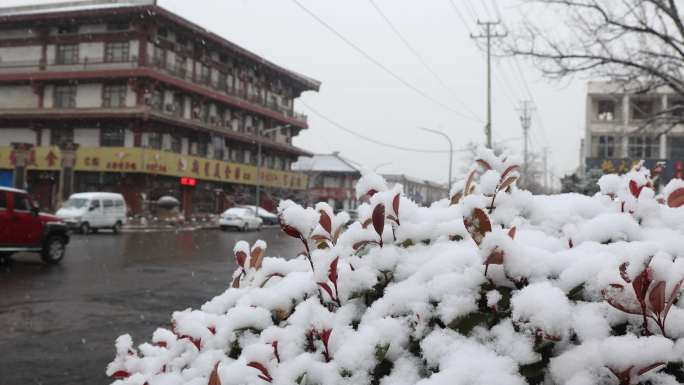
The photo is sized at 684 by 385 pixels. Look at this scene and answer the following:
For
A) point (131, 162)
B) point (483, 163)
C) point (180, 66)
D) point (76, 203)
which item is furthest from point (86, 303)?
point (180, 66)

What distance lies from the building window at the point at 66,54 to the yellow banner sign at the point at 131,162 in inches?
242

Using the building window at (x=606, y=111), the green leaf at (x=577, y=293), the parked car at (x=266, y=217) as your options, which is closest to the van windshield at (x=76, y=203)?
the parked car at (x=266, y=217)

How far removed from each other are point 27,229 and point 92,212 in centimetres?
1181

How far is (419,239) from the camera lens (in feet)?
5.51

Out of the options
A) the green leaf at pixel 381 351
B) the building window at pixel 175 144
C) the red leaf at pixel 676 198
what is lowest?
the green leaf at pixel 381 351

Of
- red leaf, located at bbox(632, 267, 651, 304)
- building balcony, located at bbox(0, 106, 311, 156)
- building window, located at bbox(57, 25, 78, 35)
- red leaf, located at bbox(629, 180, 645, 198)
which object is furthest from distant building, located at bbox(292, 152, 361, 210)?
red leaf, located at bbox(632, 267, 651, 304)

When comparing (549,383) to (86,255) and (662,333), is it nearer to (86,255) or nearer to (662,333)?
(662,333)

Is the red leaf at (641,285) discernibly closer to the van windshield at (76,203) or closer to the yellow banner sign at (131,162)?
the van windshield at (76,203)

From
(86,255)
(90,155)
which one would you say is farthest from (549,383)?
(90,155)

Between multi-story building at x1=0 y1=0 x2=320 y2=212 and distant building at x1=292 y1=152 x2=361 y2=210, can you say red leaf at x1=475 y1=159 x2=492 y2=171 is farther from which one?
distant building at x1=292 y1=152 x2=361 y2=210

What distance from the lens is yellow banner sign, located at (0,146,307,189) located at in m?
32.3

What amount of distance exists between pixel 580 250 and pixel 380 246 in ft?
1.91

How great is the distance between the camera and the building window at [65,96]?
115 ft

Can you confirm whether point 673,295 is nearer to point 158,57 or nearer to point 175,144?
point 158,57
